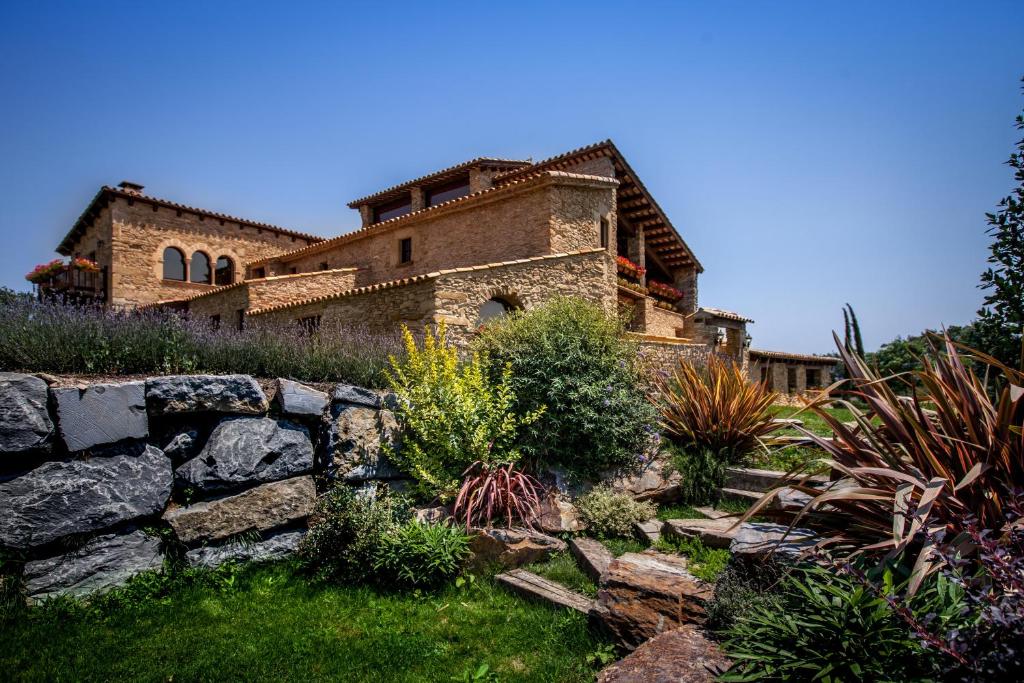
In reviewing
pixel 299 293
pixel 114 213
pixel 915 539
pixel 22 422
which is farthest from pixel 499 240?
pixel 114 213

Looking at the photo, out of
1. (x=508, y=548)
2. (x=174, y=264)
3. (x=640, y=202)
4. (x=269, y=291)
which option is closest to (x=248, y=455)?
(x=508, y=548)

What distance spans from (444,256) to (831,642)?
638 inches

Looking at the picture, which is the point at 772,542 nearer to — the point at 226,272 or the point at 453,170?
the point at 453,170

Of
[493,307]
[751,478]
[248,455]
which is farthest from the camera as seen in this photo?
[493,307]

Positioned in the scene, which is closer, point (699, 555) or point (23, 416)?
point (23, 416)

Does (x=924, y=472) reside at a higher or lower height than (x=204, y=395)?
lower

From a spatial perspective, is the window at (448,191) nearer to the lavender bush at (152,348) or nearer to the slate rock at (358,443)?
the lavender bush at (152,348)

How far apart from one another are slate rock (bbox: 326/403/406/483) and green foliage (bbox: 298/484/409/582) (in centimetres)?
32

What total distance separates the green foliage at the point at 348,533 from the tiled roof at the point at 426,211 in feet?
39.1

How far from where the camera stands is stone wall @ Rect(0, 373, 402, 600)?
4.55m

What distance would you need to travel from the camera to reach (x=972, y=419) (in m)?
3.23

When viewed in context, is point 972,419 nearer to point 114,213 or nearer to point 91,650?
point 91,650

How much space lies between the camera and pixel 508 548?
17.0 ft

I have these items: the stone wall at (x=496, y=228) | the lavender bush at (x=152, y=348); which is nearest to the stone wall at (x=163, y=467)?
the lavender bush at (x=152, y=348)
